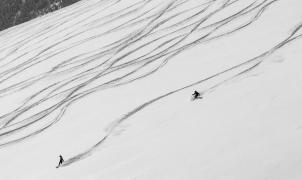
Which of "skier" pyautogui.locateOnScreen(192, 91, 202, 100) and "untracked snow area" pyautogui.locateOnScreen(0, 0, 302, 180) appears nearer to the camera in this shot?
"untracked snow area" pyautogui.locateOnScreen(0, 0, 302, 180)

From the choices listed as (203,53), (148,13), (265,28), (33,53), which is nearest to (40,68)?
(33,53)

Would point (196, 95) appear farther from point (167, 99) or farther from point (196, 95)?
point (167, 99)

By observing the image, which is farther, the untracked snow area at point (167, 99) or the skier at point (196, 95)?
the skier at point (196, 95)

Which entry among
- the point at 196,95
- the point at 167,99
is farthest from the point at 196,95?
the point at 167,99

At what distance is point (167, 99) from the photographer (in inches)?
103

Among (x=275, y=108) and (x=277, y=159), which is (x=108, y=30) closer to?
(x=275, y=108)

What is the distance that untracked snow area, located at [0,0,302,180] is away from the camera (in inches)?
75.9

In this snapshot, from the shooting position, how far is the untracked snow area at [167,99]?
1.93 metres

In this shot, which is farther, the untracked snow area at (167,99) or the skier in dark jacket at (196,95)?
the skier in dark jacket at (196,95)

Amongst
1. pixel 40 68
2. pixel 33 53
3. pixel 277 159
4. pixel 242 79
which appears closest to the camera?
pixel 277 159

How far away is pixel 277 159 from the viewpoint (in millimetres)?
1730

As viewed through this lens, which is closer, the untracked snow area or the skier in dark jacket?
the untracked snow area

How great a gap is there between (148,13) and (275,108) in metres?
2.72

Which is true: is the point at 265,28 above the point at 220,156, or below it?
above
